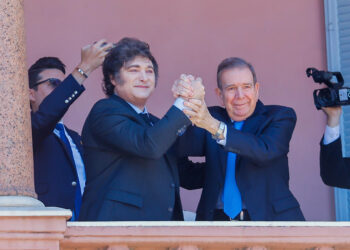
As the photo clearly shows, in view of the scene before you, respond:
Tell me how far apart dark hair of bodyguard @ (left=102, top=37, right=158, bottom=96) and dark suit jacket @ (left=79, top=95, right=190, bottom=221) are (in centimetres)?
22

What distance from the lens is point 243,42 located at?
8023 mm

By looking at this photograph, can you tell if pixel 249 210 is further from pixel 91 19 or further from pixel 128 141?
pixel 91 19

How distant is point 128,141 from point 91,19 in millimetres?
2970

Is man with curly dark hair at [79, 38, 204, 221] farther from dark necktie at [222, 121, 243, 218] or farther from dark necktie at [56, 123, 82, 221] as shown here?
dark necktie at [56, 123, 82, 221]

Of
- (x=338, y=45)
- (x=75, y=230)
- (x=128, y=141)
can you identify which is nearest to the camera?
(x=75, y=230)

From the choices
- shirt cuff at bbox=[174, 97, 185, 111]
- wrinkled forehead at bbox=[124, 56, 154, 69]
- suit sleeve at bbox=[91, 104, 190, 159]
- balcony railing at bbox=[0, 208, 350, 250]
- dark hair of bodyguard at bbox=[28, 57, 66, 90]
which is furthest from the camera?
dark hair of bodyguard at bbox=[28, 57, 66, 90]

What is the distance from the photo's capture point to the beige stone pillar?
4973 millimetres

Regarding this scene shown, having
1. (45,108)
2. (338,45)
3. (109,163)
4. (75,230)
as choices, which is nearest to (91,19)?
(338,45)

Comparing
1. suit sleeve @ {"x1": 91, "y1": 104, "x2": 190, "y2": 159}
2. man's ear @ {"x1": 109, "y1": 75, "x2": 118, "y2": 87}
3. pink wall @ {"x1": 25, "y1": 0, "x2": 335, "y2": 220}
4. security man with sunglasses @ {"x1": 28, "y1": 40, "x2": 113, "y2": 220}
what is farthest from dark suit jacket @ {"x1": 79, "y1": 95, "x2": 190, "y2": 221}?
pink wall @ {"x1": 25, "y1": 0, "x2": 335, "y2": 220}

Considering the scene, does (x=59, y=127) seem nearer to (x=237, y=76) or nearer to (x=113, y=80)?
(x=113, y=80)

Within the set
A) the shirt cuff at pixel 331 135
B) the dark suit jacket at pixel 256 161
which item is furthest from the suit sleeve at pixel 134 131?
the shirt cuff at pixel 331 135

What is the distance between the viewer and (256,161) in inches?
218

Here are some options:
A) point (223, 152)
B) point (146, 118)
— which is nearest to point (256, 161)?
point (223, 152)

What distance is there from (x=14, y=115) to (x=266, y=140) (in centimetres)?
131
